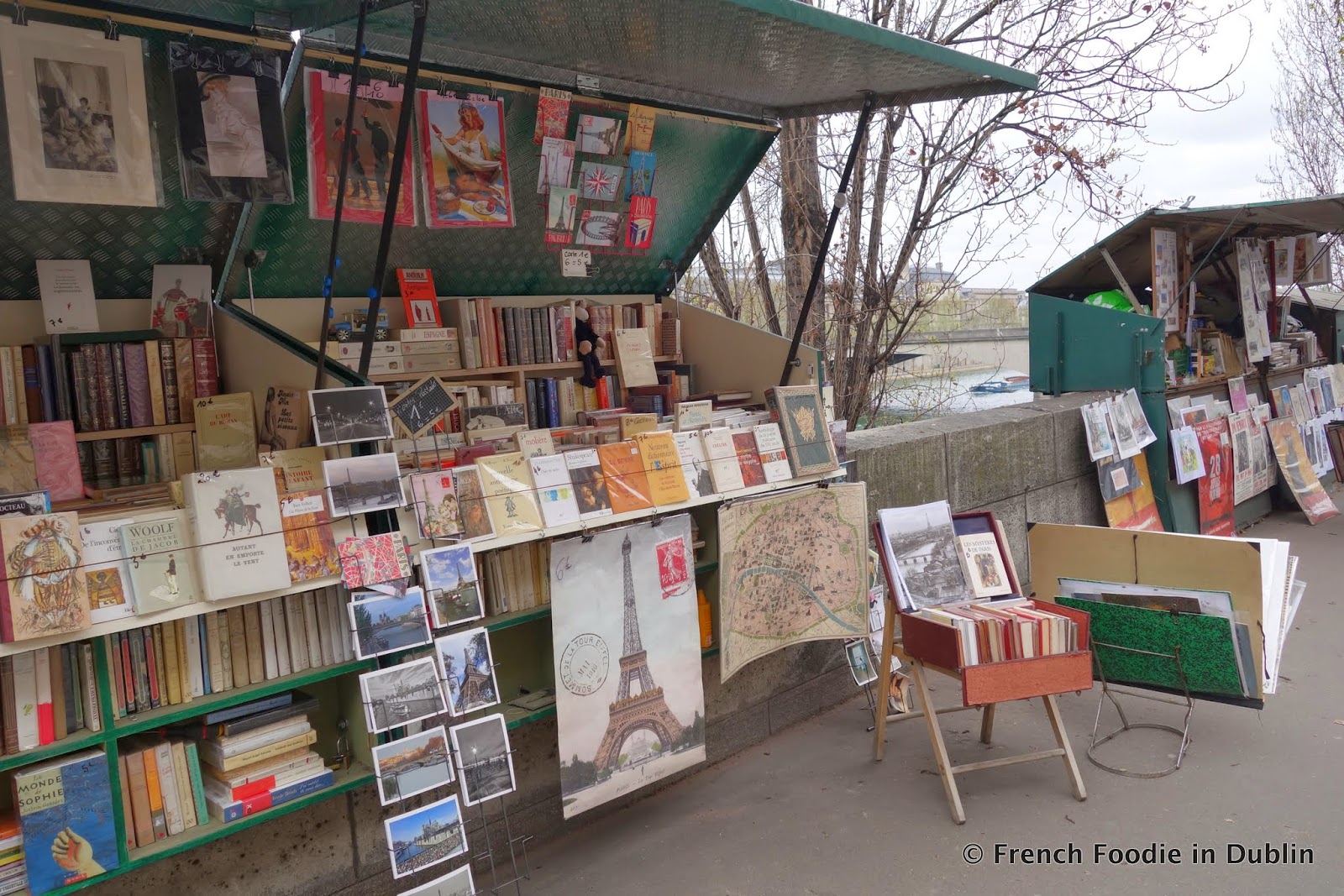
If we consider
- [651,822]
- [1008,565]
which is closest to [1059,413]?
[1008,565]

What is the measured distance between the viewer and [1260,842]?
3584mm

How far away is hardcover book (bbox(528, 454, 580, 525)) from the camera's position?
346 cm

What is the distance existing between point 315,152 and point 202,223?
0.51 metres

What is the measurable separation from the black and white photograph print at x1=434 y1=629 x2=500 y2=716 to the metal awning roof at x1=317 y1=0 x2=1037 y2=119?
1898mm

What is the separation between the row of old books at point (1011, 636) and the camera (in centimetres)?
378

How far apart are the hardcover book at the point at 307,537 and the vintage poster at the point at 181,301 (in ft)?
3.58

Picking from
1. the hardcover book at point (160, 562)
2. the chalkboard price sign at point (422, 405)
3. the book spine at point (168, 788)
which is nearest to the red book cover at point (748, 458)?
the chalkboard price sign at point (422, 405)

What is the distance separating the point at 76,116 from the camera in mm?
2717

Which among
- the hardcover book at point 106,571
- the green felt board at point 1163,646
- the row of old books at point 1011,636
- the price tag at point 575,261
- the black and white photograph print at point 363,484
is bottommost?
the green felt board at point 1163,646

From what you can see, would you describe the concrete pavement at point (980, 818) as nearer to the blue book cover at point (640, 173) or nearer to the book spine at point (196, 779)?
the book spine at point (196, 779)

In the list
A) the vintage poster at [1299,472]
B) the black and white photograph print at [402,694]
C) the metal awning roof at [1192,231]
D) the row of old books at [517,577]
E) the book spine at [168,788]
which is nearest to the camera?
the book spine at [168,788]

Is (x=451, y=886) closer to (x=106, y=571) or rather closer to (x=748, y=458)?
(x=106, y=571)

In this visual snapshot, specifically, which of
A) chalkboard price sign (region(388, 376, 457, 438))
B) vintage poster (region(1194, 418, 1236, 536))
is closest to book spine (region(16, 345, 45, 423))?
chalkboard price sign (region(388, 376, 457, 438))

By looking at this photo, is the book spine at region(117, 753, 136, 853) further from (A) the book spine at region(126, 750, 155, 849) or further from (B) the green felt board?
(B) the green felt board
